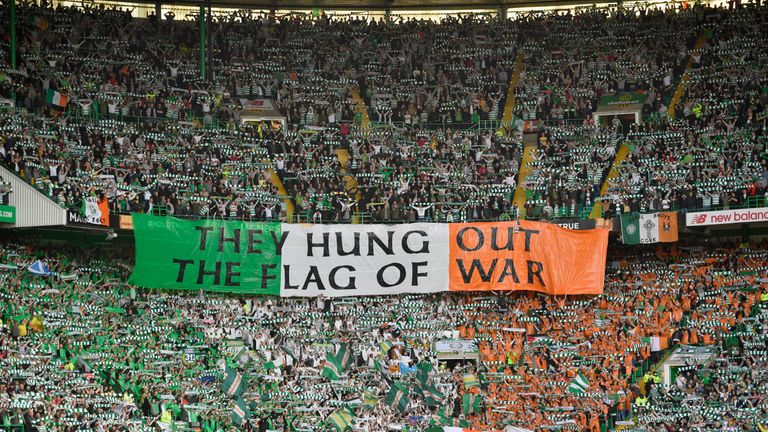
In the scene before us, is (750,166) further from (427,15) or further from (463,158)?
(427,15)

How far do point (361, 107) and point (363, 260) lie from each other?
754cm

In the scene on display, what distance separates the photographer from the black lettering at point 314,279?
36.1 m

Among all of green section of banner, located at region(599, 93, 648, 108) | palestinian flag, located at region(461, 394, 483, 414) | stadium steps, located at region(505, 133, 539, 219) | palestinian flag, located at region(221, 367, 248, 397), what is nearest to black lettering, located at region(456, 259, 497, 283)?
stadium steps, located at region(505, 133, 539, 219)

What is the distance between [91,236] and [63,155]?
2.75m

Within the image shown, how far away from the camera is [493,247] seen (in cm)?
3641

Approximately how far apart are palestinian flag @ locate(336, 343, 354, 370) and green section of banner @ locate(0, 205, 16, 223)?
1017cm

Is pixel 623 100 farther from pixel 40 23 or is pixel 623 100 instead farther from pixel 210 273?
pixel 40 23

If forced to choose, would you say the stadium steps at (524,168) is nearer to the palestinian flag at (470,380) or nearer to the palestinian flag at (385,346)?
the palestinian flag at (470,380)

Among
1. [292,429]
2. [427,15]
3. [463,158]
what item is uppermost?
[427,15]

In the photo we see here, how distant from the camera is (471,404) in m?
32.9

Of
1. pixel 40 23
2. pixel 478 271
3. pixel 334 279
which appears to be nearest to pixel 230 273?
pixel 334 279

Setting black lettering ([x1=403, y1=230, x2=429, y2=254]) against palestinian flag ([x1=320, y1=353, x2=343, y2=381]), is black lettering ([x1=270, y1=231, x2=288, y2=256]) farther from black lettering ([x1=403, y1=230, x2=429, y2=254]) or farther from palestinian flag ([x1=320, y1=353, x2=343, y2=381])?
palestinian flag ([x1=320, y1=353, x2=343, y2=381])

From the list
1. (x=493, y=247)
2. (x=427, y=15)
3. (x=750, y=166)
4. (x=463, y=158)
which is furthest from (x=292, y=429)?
(x=427, y=15)

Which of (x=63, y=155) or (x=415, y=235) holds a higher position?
(x=63, y=155)
